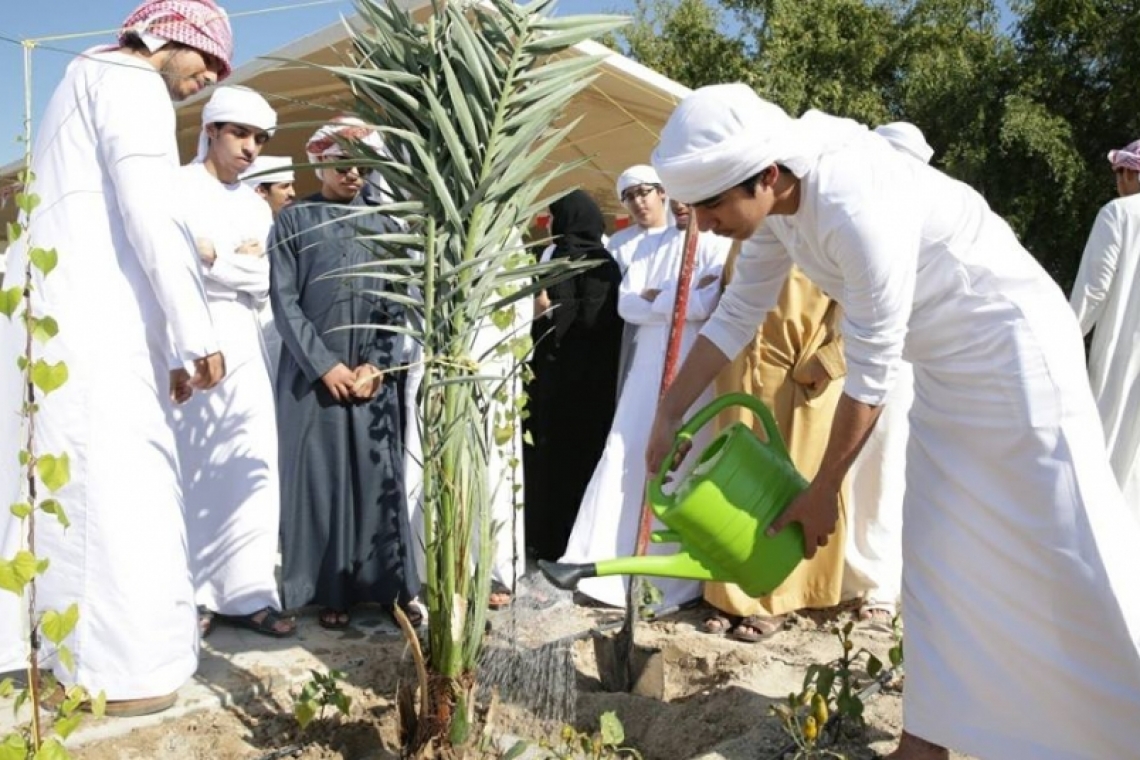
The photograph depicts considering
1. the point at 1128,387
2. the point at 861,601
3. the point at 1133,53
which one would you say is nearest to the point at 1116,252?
the point at 1128,387

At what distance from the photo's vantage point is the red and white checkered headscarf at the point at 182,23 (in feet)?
9.68

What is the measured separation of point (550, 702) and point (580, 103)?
490 centimetres

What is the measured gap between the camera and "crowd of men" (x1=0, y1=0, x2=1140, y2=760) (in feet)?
7.72

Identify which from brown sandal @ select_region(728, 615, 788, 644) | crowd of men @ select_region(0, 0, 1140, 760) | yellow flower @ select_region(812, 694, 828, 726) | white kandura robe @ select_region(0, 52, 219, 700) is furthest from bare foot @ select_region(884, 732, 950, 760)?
white kandura robe @ select_region(0, 52, 219, 700)

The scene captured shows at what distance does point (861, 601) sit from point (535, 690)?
1.63 meters

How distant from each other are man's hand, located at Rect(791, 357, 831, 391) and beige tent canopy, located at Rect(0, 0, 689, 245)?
1624 mm

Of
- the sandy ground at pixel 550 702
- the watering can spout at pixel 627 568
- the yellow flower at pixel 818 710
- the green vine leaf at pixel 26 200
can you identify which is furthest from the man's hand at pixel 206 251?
the yellow flower at pixel 818 710

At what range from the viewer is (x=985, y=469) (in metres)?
2.47

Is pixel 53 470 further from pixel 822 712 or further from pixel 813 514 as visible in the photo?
pixel 822 712

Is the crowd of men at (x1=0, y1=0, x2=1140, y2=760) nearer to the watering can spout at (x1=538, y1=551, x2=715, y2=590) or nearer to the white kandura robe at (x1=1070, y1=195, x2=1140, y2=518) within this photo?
the watering can spout at (x1=538, y1=551, x2=715, y2=590)

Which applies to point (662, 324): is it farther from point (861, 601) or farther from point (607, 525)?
point (861, 601)

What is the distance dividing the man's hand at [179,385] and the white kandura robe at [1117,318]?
4040mm

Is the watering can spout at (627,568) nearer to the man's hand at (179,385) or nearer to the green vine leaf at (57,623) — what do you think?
the green vine leaf at (57,623)

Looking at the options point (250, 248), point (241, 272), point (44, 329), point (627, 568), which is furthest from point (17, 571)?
point (250, 248)
